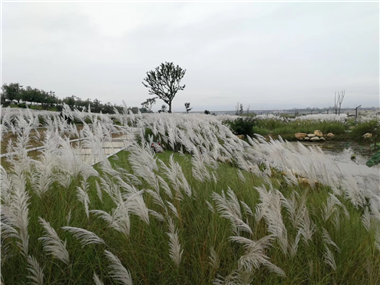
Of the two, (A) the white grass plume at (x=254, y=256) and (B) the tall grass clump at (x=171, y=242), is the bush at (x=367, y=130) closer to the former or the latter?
(B) the tall grass clump at (x=171, y=242)

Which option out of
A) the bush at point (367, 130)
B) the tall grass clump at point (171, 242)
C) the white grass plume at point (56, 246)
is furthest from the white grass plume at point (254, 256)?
the bush at point (367, 130)

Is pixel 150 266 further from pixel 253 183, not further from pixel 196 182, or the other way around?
pixel 253 183

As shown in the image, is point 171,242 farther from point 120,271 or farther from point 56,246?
point 56,246

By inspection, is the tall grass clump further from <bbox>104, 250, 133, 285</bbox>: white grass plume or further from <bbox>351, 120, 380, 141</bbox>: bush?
<bbox>351, 120, 380, 141</bbox>: bush

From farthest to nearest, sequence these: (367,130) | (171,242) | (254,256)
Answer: (367,130)
(171,242)
(254,256)

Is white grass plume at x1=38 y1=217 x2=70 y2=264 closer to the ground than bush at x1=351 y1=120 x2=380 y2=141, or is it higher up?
higher up

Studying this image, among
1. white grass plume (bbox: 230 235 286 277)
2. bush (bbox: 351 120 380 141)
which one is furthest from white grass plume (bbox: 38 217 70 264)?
bush (bbox: 351 120 380 141)

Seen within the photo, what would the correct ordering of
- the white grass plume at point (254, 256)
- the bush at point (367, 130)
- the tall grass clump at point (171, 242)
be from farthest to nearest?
the bush at point (367, 130) < the tall grass clump at point (171, 242) < the white grass plume at point (254, 256)

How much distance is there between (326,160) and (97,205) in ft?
7.04

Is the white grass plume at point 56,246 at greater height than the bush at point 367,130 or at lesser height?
greater

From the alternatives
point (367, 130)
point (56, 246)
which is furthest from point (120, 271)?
point (367, 130)

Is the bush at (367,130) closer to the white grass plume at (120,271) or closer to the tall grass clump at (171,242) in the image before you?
the tall grass clump at (171,242)

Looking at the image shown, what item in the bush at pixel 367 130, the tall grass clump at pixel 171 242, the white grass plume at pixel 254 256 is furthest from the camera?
the bush at pixel 367 130

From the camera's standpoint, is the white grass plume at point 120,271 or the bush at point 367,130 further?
the bush at point 367,130
